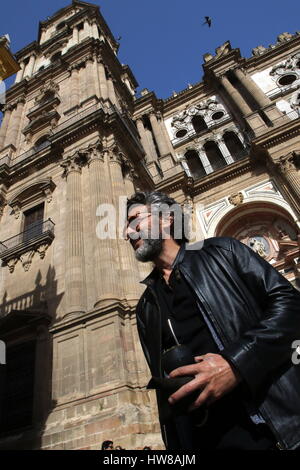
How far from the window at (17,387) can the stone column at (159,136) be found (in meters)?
13.7

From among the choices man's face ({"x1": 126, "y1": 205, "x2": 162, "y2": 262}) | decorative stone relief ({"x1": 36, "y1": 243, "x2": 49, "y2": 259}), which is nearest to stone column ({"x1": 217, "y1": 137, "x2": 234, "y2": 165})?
decorative stone relief ({"x1": 36, "y1": 243, "x2": 49, "y2": 259})

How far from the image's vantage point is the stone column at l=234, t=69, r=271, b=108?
58.8 feet

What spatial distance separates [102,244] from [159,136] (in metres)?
13.2

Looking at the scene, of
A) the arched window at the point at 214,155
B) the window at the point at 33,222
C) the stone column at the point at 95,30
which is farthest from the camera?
the stone column at the point at 95,30

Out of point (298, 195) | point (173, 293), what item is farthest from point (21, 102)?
point (173, 293)

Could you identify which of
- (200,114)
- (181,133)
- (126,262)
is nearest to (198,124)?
(200,114)

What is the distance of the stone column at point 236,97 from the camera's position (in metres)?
18.2

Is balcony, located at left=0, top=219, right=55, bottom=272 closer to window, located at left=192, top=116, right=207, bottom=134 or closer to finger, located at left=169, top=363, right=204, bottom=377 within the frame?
finger, located at left=169, top=363, right=204, bottom=377

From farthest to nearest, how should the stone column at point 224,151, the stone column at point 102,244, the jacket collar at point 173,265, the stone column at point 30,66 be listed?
the stone column at point 30,66
the stone column at point 224,151
the stone column at point 102,244
the jacket collar at point 173,265

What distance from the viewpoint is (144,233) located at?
252 centimetres

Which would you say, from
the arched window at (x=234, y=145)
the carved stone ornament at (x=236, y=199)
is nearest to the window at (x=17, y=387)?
the carved stone ornament at (x=236, y=199)

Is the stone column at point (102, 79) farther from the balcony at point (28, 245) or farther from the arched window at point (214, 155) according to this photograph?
the balcony at point (28, 245)

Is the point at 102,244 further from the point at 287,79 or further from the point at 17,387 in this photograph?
the point at 287,79

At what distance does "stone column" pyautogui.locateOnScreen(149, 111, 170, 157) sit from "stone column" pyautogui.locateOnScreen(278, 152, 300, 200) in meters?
7.17
